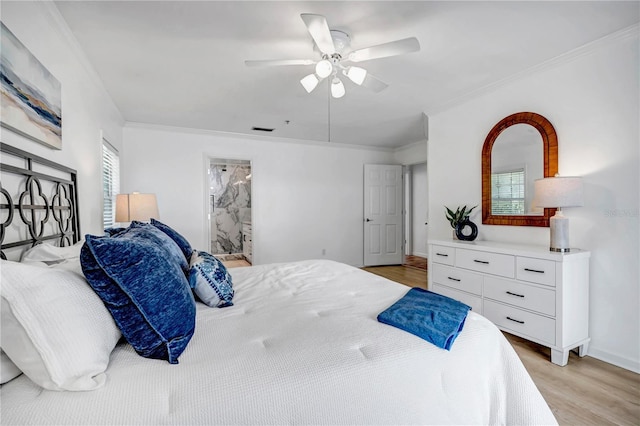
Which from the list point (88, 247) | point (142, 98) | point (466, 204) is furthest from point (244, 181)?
point (88, 247)

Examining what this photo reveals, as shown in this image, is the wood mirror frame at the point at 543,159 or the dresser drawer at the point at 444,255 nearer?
the wood mirror frame at the point at 543,159

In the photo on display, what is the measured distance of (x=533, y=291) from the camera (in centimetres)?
244

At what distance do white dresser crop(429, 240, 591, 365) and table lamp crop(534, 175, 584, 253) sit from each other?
0.11 metres

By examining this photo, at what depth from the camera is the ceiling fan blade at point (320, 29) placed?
5.38 feet

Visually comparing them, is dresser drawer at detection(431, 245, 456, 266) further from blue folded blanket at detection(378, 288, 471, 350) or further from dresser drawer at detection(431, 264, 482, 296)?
blue folded blanket at detection(378, 288, 471, 350)

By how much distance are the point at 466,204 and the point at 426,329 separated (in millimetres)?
2661

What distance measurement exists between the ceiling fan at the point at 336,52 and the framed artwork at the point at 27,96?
1154 millimetres

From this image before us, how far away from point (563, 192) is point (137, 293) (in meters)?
2.87

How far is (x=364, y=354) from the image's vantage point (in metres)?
1.10

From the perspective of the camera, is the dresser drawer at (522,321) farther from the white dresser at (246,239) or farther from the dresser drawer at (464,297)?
the white dresser at (246,239)

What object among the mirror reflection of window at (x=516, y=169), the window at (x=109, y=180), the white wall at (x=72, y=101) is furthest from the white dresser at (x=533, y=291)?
the window at (x=109, y=180)

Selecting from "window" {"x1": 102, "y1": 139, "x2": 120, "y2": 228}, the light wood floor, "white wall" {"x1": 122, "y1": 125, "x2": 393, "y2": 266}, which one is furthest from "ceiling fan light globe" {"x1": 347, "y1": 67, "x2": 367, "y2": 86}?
Result: "white wall" {"x1": 122, "y1": 125, "x2": 393, "y2": 266}

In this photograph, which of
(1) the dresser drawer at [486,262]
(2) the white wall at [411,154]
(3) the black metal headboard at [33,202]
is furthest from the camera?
(2) the white wall at [411,154]

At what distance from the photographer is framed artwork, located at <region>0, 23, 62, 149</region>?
1.36 m
